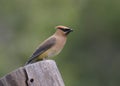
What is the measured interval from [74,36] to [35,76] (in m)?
10.8

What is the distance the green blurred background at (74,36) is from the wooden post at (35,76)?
854 cm

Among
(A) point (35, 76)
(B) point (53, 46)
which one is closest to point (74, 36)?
(B) point (53, 46)

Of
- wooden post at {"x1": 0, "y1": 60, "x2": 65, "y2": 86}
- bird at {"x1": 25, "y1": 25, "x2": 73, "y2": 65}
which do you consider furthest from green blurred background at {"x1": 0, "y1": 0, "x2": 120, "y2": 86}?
wooden post at {"x1": 0, "y1": 60, "x2": 65, "y2": 86}

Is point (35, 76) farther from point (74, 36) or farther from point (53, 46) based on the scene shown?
point (74, 36)

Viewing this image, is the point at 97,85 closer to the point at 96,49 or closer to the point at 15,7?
the point at 96,49

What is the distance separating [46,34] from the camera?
16422mm

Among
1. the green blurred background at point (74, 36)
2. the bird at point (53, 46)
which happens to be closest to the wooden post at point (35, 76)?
the bird at point (53, 46)

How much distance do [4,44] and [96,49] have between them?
6.28ft

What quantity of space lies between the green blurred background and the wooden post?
8.54 m

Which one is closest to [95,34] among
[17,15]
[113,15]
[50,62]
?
[113,15]

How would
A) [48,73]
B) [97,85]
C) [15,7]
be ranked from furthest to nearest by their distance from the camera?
[15,7] < [97,85] < [48,73]

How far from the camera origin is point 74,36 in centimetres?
1714

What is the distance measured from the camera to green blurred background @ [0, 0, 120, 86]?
1622 centimetres

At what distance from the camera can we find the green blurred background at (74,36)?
16.2 meters
